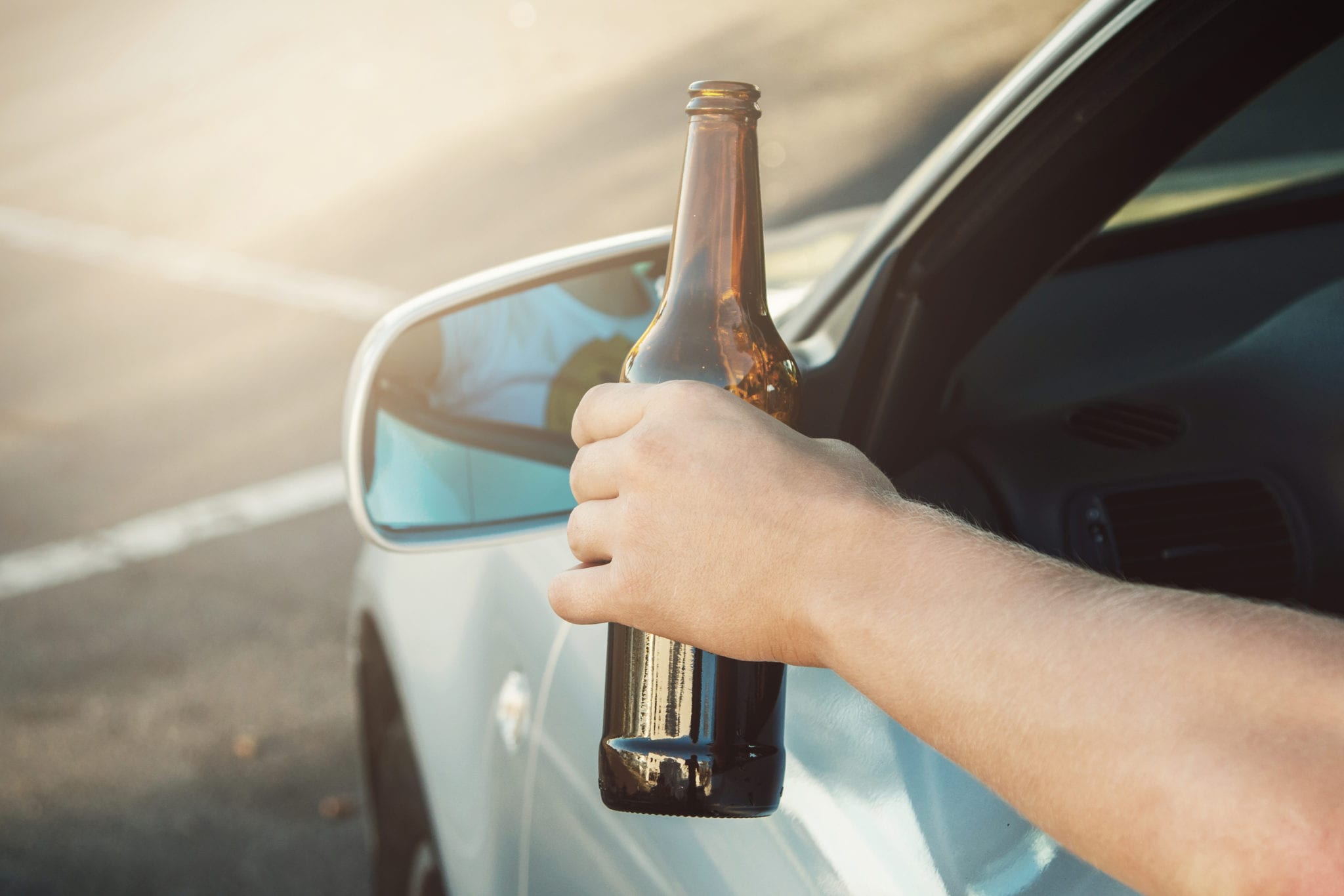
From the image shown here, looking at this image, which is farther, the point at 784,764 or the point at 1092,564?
the point at 1092,564

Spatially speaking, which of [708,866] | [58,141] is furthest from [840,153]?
[708,866]

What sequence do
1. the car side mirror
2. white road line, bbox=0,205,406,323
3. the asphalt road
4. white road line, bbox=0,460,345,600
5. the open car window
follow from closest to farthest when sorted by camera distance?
the car side mirror, the open car window, the asphalt road, white road line, bbox=0,460,345,600, white road line, bbox=0,205,406,323

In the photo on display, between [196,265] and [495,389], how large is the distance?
779cm

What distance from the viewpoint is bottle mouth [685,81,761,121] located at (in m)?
1.21

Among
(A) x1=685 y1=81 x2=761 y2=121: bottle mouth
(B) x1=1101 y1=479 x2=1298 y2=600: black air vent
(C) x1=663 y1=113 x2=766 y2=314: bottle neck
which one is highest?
(A) x1=685 y1=81 x2=761 y2=121: bottle mouth

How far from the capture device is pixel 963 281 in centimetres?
161

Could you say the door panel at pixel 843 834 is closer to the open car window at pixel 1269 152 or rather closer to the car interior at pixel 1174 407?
the car interior at pixel 1174 407

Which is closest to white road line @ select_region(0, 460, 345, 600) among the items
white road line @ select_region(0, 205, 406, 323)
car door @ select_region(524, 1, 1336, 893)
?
white road line @ select_region(0, 205, 406, 323)

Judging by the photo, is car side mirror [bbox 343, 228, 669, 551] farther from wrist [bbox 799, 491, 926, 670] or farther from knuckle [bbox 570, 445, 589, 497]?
wrist [bbox 799, 491, 926, 670]

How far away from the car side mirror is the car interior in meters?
0.55

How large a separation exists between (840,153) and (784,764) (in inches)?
333

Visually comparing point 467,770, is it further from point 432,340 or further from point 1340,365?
point 1340,365

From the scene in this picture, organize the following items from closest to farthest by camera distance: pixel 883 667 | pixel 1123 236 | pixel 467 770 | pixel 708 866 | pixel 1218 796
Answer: pixel 1218 796, pixel 883 667, pixel 708 866, pixel 1123 236, pixel 467 770

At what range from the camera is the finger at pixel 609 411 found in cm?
114
